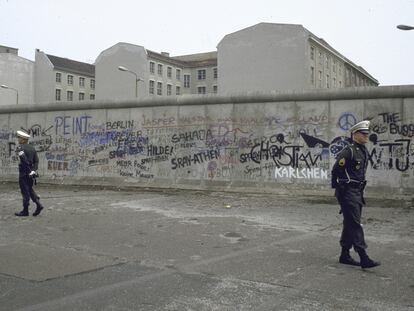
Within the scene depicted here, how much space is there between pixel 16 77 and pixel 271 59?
4034cm

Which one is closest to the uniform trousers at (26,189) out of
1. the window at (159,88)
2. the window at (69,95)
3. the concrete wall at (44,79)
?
the window at (159,88)

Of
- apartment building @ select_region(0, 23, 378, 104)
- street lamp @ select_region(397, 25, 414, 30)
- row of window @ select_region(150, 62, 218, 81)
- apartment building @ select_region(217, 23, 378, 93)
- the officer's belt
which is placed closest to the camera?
the officer's belt

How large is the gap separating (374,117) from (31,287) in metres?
9.84

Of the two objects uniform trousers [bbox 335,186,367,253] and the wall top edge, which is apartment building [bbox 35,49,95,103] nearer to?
the wall top edge

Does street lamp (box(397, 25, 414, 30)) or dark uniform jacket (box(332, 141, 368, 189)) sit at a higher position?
street lamp (box(397, 25, 414, 30))

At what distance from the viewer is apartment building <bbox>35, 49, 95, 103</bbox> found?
7494 cm

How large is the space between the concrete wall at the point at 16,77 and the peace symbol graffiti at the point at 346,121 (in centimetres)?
6600

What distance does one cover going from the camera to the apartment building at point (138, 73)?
6881 cm

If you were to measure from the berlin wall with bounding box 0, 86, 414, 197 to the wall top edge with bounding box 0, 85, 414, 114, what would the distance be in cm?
3

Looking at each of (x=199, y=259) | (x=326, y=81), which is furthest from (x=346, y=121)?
(x=326, y=81)

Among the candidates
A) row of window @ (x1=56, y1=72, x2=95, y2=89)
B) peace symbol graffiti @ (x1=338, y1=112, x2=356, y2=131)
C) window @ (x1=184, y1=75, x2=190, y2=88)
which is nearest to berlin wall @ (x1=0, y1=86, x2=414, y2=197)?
peace symbol graffiti @ (x1=338, y1=112, x2=356, y2=131)

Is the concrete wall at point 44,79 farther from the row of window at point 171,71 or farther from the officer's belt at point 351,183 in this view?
the officer's belt at point 351,183

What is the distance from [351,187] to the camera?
6016 millimetres

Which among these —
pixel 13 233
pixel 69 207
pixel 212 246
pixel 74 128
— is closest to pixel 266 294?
pixel 212 246
